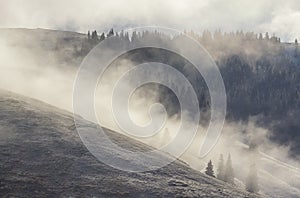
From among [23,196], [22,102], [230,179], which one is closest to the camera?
[23,196]

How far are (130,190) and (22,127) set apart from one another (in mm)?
31167

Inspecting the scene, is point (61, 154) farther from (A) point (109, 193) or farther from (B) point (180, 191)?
(B) point (180, 191)

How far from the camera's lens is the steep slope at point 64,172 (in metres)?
64.4

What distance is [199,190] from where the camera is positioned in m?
72.3

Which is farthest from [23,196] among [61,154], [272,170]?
[272,170]

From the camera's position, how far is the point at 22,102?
10719 centimetres

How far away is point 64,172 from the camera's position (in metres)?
70.3

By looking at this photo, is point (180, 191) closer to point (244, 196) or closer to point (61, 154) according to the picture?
point (244, 196)

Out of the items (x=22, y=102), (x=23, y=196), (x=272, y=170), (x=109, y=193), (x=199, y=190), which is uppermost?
(x=272, y=170)

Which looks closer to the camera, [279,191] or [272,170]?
[279,191]

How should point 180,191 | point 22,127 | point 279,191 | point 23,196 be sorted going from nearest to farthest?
1. point 23,196
2. point 180,191
3. point 22,127
4. point 279,191

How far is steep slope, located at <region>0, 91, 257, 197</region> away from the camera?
64.4 metres

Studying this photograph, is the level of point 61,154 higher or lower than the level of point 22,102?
lower

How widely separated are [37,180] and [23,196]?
575 centimetres
